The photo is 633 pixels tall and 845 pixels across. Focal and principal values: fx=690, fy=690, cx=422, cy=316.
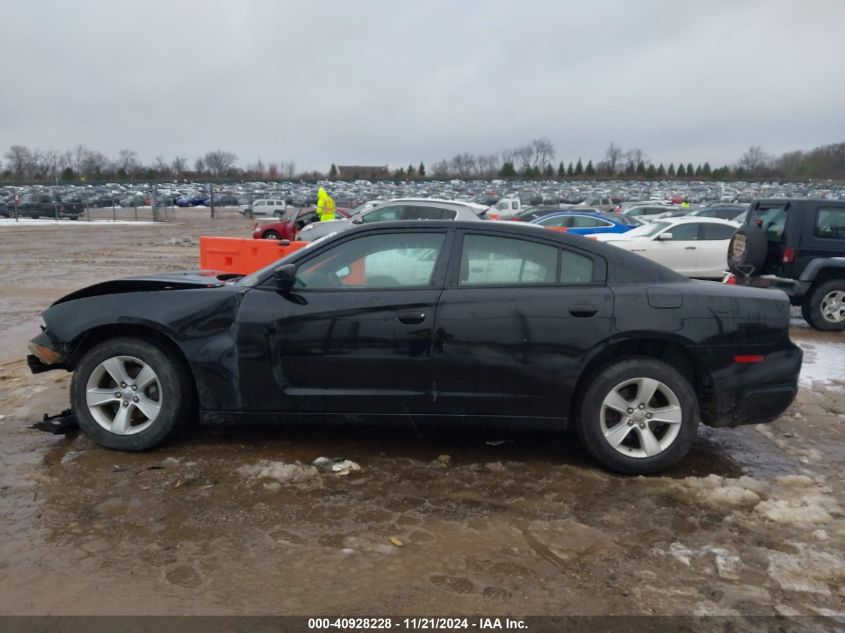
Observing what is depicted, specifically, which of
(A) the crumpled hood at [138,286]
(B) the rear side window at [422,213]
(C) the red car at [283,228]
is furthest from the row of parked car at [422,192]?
(A) the crumpled hood at [138,286]

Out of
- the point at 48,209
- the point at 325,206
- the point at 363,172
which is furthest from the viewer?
the point at 363,172

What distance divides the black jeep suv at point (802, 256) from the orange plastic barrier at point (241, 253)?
6.29m

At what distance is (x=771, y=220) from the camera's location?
10164 mm

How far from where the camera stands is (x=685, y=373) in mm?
4375

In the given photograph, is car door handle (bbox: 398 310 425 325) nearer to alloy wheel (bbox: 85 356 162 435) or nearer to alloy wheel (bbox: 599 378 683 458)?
alloy wheel (bbox: 599 378 683 458)

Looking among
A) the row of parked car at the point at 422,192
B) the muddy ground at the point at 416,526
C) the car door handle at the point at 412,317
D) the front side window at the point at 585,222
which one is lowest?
the muddy ground at the point at 416,526

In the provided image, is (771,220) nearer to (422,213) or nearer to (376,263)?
(422,213)

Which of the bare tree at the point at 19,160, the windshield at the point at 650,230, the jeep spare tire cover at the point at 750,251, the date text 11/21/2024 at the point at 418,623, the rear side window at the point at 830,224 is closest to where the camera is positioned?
the date text 11/21/2024 at the point at 418,623

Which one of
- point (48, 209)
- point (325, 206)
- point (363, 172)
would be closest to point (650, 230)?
point (325, 206)

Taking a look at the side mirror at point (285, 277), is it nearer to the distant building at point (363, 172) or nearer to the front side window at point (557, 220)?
the front side window at point (557, 220)

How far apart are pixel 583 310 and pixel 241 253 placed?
5.27m

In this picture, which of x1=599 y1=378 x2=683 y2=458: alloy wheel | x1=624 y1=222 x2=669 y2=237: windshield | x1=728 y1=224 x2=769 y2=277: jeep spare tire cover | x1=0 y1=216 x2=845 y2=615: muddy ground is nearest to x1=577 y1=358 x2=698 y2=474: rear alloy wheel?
x1=599 y1=378 x2=683 y2=458: alloy wheel

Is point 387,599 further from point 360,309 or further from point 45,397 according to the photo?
point 45,397

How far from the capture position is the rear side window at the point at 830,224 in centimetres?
978
